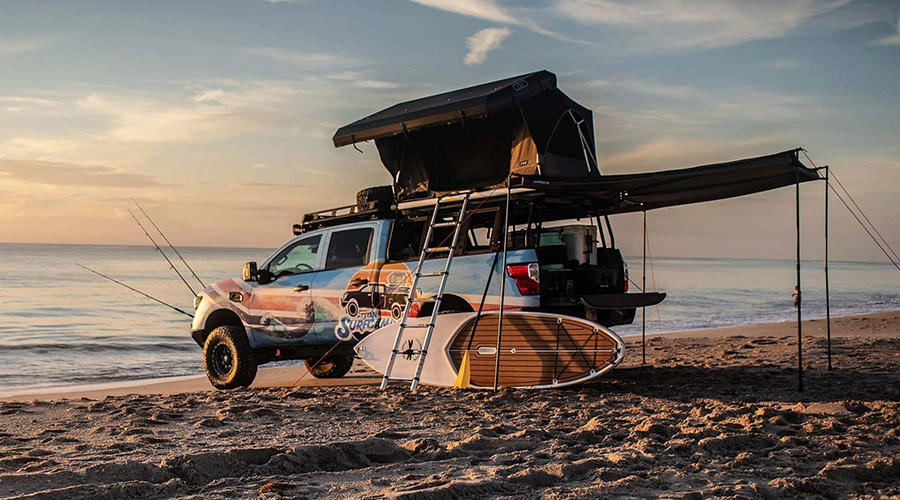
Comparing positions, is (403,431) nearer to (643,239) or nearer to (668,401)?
(668,401)

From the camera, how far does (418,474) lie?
5098 millimetres

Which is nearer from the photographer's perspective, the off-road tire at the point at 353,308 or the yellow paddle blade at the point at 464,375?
the yellow paddle blade at the point at 464,375

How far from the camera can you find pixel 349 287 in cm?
946

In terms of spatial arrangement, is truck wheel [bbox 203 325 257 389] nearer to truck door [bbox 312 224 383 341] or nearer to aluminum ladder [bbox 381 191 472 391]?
truck door [bbox 312 224 383 341]

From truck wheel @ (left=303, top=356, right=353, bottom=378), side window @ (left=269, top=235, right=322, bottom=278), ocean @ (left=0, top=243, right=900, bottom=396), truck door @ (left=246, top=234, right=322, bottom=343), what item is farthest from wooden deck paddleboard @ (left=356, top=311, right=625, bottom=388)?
ocean @ (left=0, top=243, right=900, bottom=396)

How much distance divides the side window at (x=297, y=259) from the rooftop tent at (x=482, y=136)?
123 cm

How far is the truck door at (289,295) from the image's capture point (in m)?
9.81

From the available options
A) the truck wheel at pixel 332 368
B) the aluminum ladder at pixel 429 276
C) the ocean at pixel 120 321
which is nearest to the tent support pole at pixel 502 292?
the aluminum ladder at pixel 429 276

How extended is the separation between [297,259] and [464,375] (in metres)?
2.82

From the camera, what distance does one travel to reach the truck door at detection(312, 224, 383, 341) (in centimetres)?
937

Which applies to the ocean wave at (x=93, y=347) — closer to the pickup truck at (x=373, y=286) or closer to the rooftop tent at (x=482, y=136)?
the pickup truck at (x=373, y=286)

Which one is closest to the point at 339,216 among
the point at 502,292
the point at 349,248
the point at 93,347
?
the point at 349,248

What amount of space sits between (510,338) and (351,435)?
2.50 meters

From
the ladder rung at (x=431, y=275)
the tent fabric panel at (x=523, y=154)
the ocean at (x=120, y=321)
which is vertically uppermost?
the tent fabric panel at (x=523, y=154)
